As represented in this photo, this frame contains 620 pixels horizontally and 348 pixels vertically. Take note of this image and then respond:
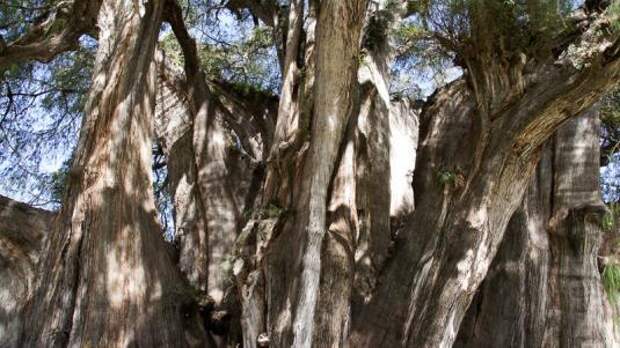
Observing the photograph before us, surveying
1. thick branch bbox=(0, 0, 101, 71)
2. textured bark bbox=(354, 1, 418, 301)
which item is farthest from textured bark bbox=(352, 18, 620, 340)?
thick branch bbox=(0, 0, 101, 71)

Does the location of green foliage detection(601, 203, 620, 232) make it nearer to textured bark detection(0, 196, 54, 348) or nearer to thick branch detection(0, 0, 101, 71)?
textured bark detection(0, 196, 54, 348)

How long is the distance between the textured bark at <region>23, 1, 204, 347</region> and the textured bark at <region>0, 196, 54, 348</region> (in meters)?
0.44

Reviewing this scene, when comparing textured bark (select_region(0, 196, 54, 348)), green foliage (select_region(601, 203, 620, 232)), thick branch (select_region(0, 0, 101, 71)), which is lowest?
textured bark (select_region(0, 196, 54, 348))

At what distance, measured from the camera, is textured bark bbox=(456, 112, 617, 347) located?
5.31 m

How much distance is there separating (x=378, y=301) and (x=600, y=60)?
2.17 meters

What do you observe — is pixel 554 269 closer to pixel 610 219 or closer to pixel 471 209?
pixel 610 219

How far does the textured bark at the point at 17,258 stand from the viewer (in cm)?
531

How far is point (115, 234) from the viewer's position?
5168 millimetres

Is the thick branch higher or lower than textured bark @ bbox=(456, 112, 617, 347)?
higher

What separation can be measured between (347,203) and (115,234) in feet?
5.32

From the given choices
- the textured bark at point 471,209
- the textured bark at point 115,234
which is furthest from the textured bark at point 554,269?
the textured bark at point 115,234

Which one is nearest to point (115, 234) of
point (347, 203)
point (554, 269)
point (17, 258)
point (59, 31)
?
point (17, 258)

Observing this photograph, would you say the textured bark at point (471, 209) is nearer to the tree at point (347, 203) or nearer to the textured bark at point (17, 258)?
the tree at point (347, 203)

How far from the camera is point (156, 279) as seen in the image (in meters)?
5.45
